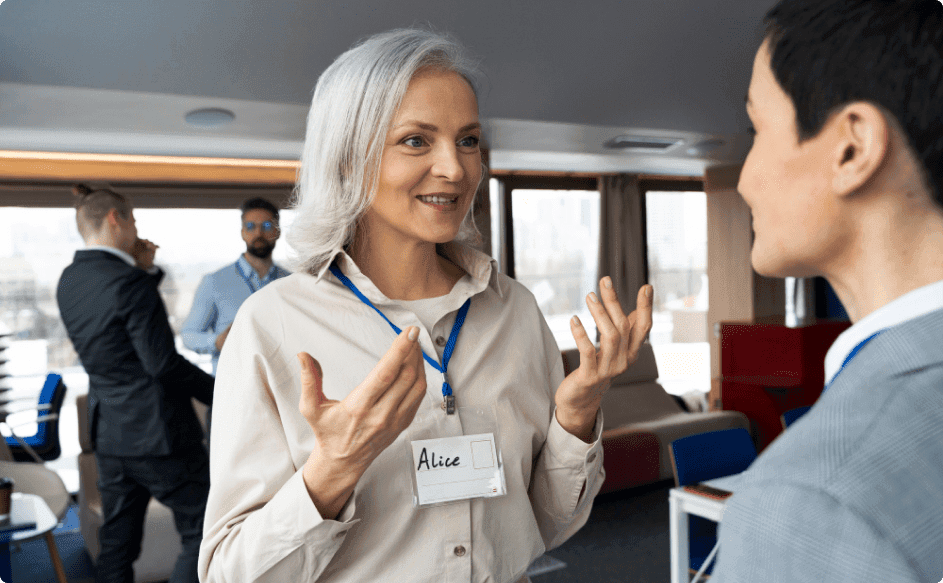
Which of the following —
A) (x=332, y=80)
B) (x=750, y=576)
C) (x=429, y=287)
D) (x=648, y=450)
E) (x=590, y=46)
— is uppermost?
(x=590, y=46)

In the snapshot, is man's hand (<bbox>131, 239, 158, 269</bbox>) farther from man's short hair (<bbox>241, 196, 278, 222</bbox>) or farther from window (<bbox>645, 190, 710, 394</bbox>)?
window (<bbox>645, 190, 710, 394</bbox>)

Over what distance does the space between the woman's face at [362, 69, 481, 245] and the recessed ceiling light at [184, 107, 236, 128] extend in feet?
11.4

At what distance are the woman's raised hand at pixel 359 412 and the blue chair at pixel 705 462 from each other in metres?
2.55

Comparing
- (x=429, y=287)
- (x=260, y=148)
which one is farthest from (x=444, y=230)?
(x=260, y=148)

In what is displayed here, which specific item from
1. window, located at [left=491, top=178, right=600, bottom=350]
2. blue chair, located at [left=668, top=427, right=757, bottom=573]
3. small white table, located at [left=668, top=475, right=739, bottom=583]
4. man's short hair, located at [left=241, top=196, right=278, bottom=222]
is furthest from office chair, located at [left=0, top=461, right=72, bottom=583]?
window, located at [left=491, top=178, right=600, bottom=350]

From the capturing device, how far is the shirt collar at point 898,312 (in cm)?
53

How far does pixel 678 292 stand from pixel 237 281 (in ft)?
19.5

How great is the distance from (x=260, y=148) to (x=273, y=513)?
5069 millimetres

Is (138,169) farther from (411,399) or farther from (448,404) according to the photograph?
(411,399)

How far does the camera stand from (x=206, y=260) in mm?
6348

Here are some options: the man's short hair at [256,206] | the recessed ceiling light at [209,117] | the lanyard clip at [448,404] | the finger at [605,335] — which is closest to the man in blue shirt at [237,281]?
the man's short hair at [256,206]

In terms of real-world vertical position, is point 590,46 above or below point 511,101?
above

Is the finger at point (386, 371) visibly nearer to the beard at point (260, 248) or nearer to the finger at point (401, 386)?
the finger at point (401, 386)

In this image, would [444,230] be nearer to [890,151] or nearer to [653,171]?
[890,151]
